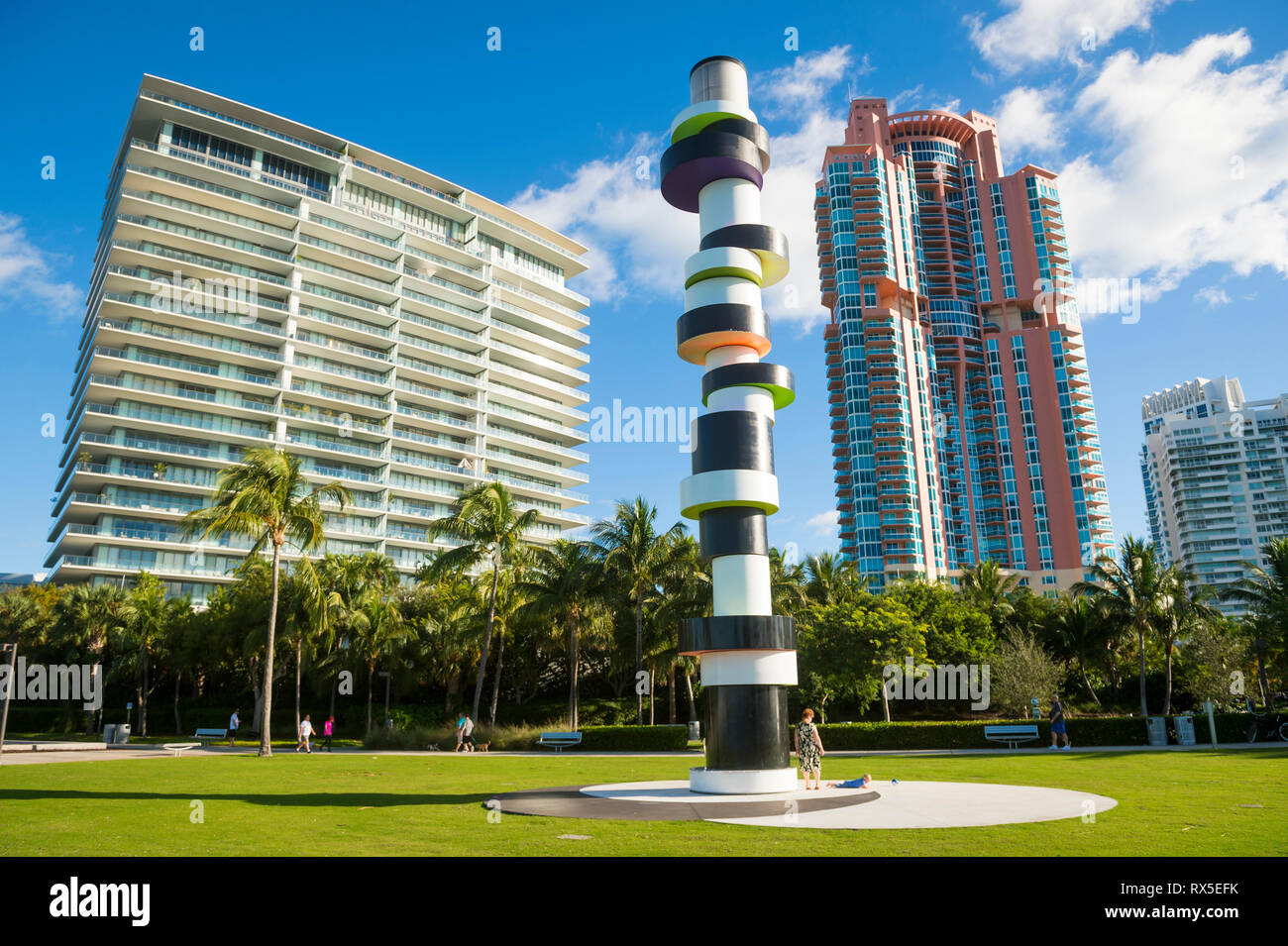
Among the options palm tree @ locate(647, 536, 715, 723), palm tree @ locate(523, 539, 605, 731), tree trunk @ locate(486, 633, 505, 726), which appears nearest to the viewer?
palm tree @ locate(647, 536, 715, 723)

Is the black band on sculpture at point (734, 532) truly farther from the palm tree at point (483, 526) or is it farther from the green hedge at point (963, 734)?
the palm tree at point (483, 526)

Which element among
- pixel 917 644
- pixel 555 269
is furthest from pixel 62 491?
pixel 917 644

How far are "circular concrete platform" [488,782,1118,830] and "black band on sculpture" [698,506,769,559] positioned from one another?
4.90 metres

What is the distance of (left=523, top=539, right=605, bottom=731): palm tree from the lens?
41656 mm

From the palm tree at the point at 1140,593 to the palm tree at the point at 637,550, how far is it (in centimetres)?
2667

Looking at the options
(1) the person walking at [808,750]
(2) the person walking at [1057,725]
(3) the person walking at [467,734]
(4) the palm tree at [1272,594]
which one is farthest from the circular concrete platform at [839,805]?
(4) the palm tree at [1272,594]

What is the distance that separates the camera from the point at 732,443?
17688 millimetres

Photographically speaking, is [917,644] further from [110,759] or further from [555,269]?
[555,269]

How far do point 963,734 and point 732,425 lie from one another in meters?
21.9

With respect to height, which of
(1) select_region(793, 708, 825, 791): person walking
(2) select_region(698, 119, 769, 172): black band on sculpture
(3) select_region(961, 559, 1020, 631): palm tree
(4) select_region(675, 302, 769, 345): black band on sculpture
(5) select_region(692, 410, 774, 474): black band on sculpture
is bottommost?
(1) select_region(793, 708, 825, 791): person walking

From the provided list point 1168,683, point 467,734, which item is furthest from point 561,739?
point 1168,683

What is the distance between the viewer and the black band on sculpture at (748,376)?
18219 mm

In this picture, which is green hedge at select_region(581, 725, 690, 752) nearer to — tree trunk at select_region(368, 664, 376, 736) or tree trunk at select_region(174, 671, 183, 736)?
tree trunk at select_region(368, 664, 376, 736)

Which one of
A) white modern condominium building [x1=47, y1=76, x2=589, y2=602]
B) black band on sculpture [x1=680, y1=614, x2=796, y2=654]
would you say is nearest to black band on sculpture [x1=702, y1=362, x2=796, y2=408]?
black band on sculpture [x1=680, y1=614, x2=796, y2=654]
